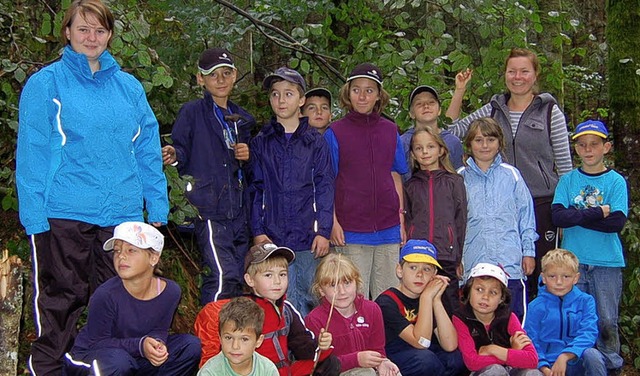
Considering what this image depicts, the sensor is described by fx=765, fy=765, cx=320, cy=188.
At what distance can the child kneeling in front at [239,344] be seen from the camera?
4.10 m

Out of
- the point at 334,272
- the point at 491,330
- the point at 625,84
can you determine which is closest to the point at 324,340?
the point at 334,272

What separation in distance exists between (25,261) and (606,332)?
458 centimetres

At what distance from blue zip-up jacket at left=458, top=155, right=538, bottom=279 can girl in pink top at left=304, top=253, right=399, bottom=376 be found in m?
1.02

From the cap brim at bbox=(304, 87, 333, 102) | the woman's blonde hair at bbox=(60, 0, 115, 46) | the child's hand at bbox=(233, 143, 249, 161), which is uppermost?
the woman's blonde hair at bbox=(60, 0, 115, 46)

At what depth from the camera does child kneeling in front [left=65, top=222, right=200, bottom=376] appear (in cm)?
417

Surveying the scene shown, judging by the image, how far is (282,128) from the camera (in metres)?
5.48

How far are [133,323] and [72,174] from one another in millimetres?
903

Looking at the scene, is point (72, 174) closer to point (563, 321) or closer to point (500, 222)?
point (500, 222)

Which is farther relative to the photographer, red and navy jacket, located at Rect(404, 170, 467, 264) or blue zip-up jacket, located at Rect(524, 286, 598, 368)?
red and navy jacket, located at Rect(404, 170, 467, 264)

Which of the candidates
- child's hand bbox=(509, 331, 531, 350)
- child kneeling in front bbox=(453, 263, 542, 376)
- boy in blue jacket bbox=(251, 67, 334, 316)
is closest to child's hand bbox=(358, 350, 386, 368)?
child kneeling in front bbox=(453, 263, 542, 376)

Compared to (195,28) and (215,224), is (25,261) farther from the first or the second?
(195,28)

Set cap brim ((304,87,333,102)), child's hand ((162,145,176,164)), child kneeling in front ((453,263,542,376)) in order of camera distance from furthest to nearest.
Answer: cap brim ((304,87,333,102)), child's hand ((162,145,176,164)), child kneeling in front ((453,263,542,376))

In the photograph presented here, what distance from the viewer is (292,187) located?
17.7ft

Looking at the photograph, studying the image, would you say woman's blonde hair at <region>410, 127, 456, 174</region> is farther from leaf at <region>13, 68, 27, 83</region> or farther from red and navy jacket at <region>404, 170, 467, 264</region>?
leaf at <region>13, 68, 27, 83</region>
